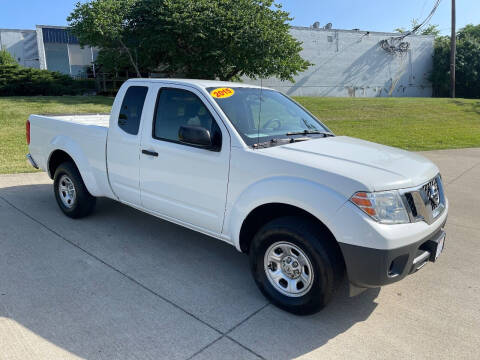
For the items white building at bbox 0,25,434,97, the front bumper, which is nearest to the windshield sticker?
the front bumper

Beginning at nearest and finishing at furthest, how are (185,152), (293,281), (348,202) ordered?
(348,202) < (293,281) < (185,152)

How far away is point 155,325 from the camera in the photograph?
3.08m

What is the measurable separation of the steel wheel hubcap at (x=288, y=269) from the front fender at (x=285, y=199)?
0.35m

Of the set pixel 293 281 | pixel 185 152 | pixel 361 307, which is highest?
pixel 185 152

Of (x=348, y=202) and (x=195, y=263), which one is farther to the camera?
(x=195, y=263)

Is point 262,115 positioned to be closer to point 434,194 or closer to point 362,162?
point 362,162

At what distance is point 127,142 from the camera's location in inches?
173

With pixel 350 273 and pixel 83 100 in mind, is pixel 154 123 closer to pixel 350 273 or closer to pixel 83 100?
pixel 350 273

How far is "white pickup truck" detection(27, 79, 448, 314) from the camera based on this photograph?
288 centimetres

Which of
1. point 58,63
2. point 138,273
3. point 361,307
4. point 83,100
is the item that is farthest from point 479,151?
point 58,63

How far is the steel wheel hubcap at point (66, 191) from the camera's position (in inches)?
210

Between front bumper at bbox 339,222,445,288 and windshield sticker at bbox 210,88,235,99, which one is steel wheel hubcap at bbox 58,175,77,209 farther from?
front bumper at bbox 339,222,445,288

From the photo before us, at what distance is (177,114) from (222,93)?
51cm

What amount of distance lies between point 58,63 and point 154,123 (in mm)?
32732
